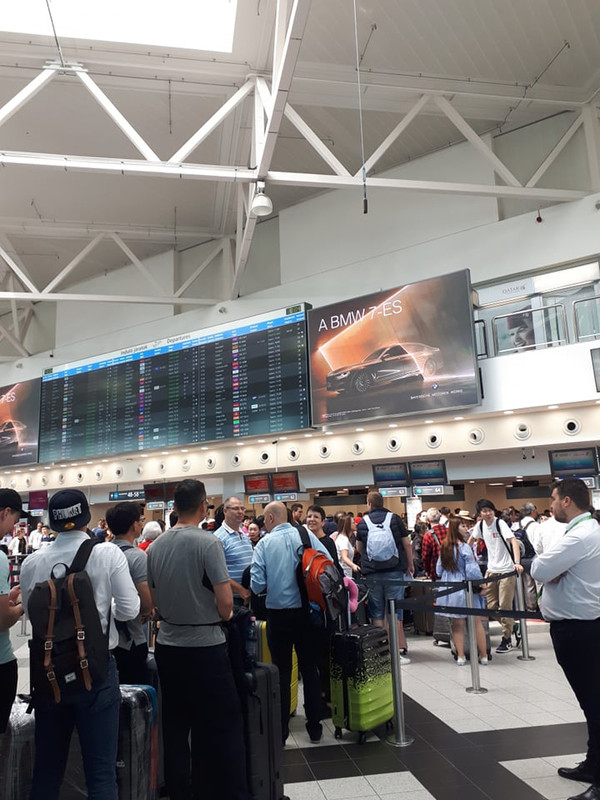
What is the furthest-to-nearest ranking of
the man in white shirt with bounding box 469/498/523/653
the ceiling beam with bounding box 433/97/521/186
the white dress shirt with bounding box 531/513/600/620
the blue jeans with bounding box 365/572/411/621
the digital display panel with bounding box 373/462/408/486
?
the digital display panel with bounding box 373/462/408/486, the ceiling beam with bounding box 433/97/521/186, the man in white shirt with bounding box 469/498/523/653, the blue jeans with bounding box 365/572/411/621, the white dress shirt with bounding box 531/513/600/620

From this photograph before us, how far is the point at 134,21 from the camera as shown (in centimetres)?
825

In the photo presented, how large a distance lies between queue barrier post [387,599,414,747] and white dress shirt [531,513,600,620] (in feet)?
3.99

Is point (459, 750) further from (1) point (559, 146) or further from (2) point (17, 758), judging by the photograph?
(1) point (559, 146)

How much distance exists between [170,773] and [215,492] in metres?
10.5

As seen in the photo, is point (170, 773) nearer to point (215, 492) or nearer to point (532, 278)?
point (532, 278)

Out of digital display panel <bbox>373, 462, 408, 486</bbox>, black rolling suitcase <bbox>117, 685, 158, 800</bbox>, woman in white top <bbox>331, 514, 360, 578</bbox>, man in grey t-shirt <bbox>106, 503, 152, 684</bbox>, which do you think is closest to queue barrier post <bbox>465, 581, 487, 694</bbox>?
woman in white top <bbox>331, 514, 360, 578</bbox>

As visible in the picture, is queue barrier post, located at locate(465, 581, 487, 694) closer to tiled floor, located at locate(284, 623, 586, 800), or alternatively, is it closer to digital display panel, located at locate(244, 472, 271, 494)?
tiled floor, located at locate(284, 623, 586, 800)

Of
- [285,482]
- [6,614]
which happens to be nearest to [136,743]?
[6,614]

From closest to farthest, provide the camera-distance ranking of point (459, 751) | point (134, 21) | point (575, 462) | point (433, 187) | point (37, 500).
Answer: point (459, 751) → point (134, 21) → point (575, 462) → point (433, 187) → point (37, 500)

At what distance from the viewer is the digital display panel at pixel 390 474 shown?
10102 mm

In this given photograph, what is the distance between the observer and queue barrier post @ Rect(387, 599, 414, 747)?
13.0 ft

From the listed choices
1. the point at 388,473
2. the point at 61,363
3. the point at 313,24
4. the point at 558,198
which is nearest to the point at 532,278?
the point at 558,198

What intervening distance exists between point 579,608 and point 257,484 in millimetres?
8535

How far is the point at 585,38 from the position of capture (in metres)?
8.68
